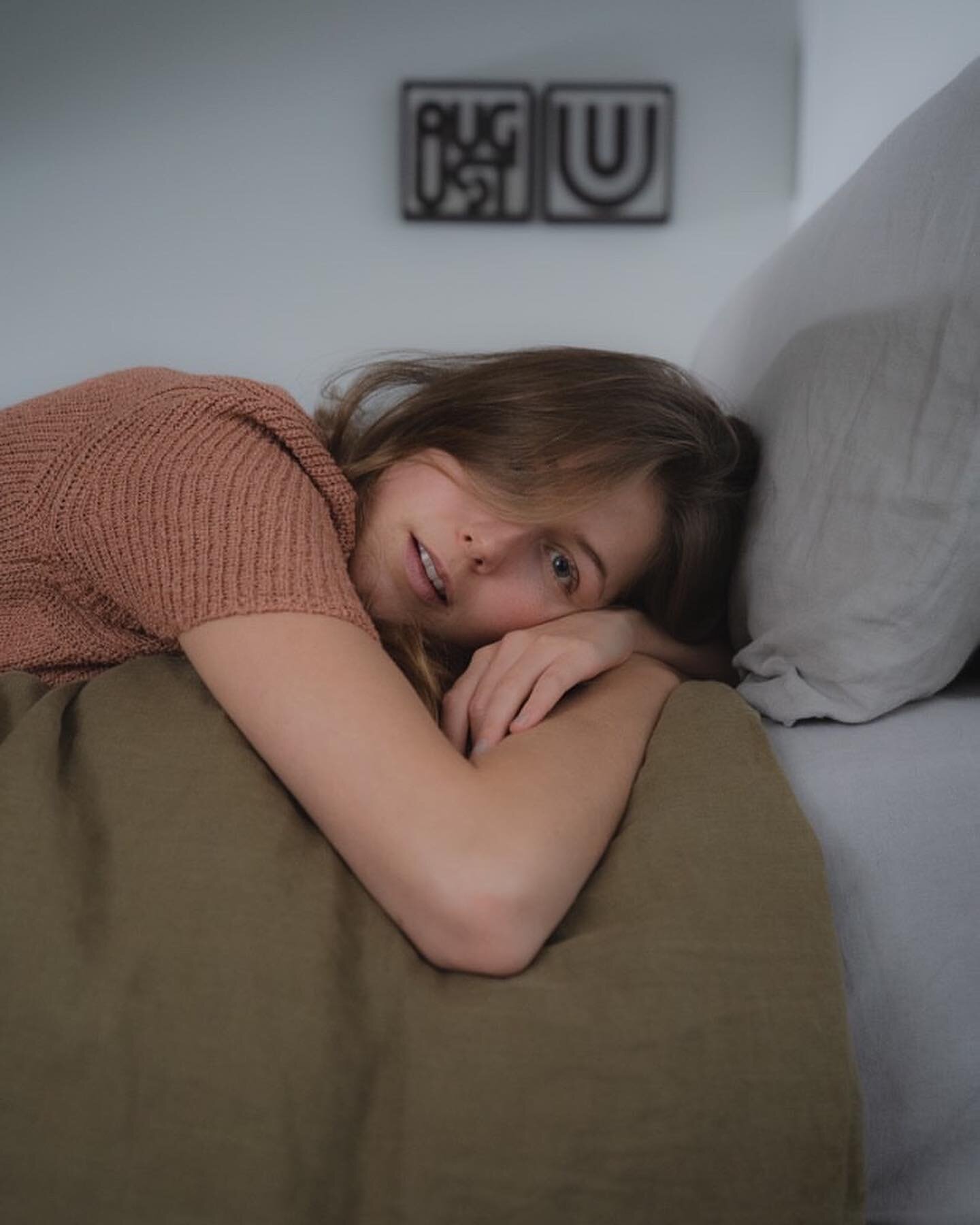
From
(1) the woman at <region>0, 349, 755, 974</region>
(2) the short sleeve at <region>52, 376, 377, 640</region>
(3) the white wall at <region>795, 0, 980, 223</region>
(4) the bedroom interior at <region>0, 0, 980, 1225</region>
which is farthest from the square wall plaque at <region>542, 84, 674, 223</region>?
(2) the short sleeve at <region>52, 376, 377, 640</region>

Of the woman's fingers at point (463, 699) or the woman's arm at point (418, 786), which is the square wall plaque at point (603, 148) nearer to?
the woman's fingers at point (463, 699)

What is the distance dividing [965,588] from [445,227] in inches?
75.9

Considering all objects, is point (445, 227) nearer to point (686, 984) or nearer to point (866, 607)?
point (866, 607)

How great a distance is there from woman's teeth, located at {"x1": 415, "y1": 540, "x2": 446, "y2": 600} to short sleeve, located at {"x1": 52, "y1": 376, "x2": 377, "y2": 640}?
15 cm

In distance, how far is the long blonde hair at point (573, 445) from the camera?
0.97 m

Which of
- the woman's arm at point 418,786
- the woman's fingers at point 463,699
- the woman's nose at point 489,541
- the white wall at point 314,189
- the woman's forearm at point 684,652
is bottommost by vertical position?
the woman's forearm at point 684,652

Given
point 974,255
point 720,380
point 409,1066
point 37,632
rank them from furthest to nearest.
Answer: point 720,380, point 37,632, point 974,255, point 409,1066

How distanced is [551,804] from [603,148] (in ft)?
6.98

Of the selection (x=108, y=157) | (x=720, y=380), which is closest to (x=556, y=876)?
(x=720, y=380)

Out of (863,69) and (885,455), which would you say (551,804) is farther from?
(863,69)

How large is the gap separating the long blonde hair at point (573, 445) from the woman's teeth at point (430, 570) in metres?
0.04

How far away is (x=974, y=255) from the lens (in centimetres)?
72

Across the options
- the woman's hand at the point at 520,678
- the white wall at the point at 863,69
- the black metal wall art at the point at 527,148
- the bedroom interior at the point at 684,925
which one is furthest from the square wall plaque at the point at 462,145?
the woman's hand at the point at 520,678

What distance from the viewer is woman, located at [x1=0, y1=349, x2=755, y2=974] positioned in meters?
0.60
